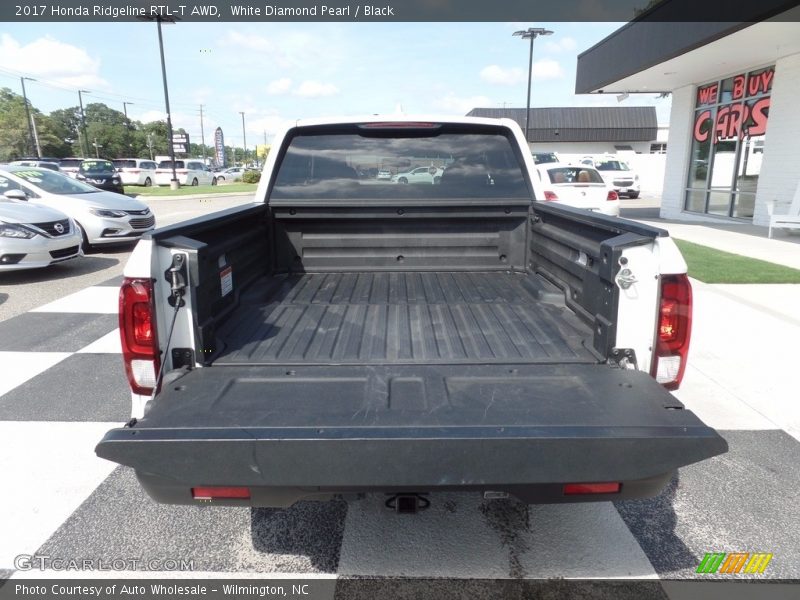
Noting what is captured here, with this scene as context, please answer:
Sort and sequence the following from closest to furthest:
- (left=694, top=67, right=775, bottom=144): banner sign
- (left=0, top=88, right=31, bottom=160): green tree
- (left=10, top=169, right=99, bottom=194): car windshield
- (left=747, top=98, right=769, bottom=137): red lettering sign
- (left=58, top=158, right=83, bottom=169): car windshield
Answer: (left=10, top=169, right=99, bottom=194): car windshield → (left=747, top=98, right=769, bottom=137): red lettering sign → (left=694, top=67, right=775, bottom=144): banner sign → (left=58, top=158, right=83, bottom=169): car windshield → (left=0, top=88, right=31, bottom=160): green tree

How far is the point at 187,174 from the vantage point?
36.3 m

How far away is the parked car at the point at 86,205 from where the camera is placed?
9.37m

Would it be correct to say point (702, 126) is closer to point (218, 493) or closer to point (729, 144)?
point (729, 144)

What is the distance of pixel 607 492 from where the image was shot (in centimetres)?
182

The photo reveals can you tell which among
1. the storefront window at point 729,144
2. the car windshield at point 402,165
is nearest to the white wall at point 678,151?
the storefront window at point 729,144

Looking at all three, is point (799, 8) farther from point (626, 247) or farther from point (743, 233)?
point (626, 247)

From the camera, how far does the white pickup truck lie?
1.66 meters

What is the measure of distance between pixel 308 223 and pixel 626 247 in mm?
2308

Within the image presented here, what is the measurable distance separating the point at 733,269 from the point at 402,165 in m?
7.08

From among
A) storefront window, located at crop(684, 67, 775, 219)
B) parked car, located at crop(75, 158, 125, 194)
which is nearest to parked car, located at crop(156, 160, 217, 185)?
parked car, located at crop(75, 158, 125, 194)

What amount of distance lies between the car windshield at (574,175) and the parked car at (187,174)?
28138mm

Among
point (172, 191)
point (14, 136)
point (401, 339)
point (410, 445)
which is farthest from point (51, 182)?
point (14, 136)

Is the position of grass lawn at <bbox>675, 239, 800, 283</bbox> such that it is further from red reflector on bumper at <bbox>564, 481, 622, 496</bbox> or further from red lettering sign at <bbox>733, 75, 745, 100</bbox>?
red lettering sign at <bbox>733, 75, 745, 100</bbox>

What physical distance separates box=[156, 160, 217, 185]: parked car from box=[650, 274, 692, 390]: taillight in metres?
36.7
